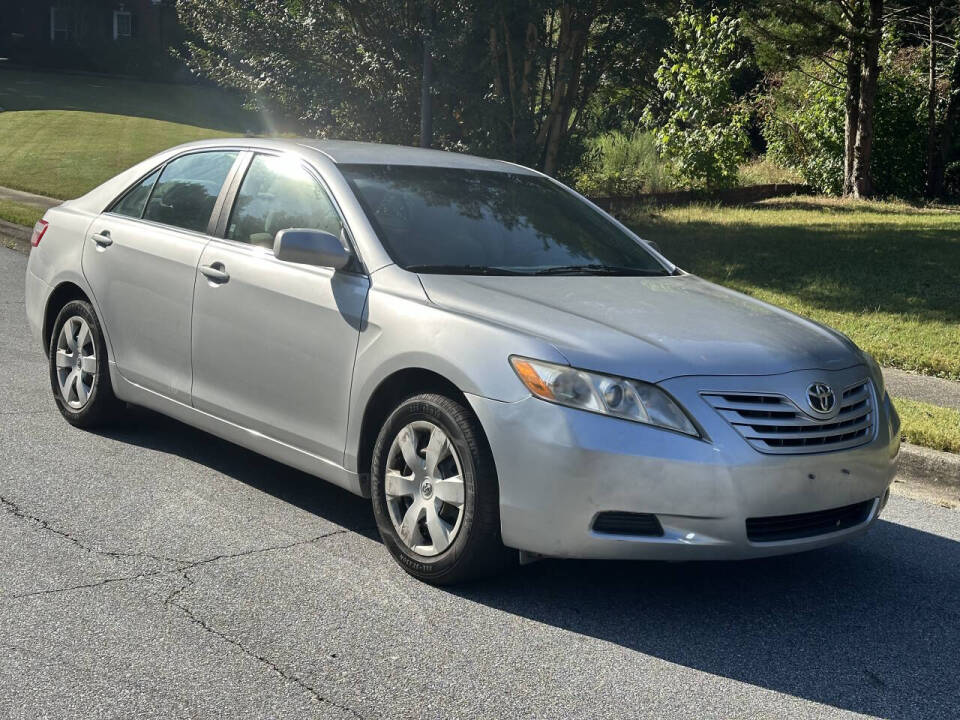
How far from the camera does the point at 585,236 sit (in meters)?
5.98

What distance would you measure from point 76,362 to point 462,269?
264 centimetres

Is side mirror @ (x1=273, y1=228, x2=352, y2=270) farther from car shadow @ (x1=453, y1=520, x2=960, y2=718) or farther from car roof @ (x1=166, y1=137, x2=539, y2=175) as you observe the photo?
car shadow @ (x1=453, y1=520, x2=960, y2=718)

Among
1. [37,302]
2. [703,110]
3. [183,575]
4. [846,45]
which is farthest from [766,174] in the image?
[183,575]

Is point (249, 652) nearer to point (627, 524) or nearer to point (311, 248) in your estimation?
point (627, 524)

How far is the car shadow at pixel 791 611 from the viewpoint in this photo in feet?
13.4

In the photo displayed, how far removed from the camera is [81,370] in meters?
6.80

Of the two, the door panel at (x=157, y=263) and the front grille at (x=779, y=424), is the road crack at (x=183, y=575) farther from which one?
the front grille at (x=779, y=424)

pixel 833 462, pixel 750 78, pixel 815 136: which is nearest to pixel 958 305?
pixel 833 462

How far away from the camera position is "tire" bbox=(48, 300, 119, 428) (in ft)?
21.7

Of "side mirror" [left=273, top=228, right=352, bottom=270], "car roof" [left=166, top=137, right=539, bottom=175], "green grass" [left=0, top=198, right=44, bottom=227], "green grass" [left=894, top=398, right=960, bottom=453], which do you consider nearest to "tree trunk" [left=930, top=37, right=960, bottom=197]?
"green grass" [left=0, top=198, right=44, bottom=227]

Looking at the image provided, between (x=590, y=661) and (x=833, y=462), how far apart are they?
3.85 feet

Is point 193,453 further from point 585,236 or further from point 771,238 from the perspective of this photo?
point 771,238

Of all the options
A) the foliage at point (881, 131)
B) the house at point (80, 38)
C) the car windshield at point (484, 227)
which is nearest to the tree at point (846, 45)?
the foliage at point (881, 131)

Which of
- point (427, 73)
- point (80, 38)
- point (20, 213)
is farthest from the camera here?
point (80, 38)
